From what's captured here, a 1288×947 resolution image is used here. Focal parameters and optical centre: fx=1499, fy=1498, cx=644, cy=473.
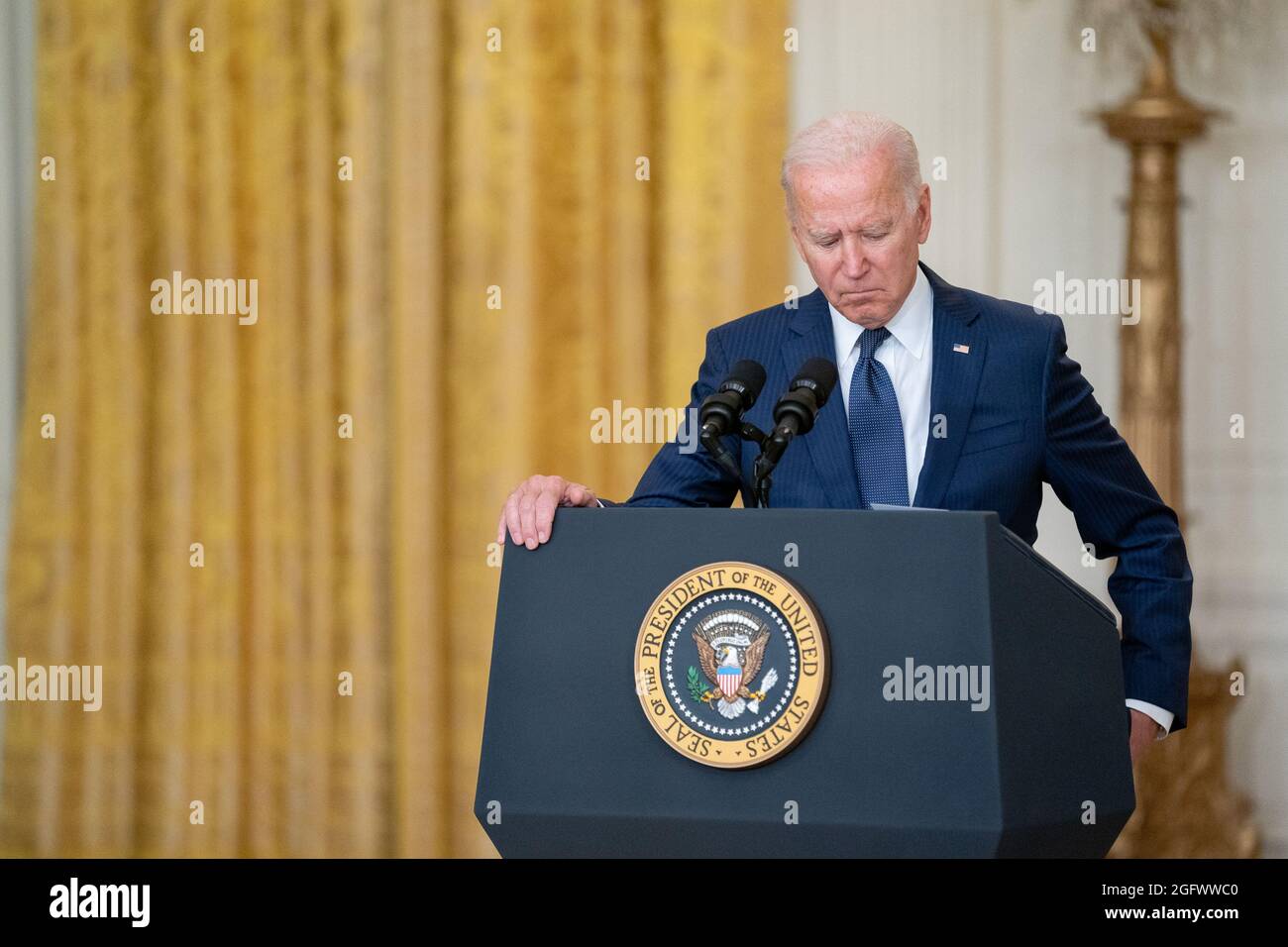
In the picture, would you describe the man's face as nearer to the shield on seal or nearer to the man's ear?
the man's ear

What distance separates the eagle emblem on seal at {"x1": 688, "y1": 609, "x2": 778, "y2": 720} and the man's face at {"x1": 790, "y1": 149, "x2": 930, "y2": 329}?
26.9 inches

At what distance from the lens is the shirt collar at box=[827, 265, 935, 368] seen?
6.95 ft

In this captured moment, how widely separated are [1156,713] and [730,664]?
89cm

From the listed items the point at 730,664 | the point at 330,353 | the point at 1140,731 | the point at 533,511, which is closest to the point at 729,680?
the point at 730,664

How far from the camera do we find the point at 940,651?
1442mm

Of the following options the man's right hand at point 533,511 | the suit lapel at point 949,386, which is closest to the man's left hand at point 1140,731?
the suit lapel at point 949,386

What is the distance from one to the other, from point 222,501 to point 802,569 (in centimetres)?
309

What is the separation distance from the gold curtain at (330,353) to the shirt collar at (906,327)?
1.94 metres

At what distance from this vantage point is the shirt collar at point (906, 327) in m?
2.12

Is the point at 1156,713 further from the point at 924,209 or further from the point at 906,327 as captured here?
the point at 924,209

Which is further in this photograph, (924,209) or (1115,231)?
(1115,231)

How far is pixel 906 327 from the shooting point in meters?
2.13

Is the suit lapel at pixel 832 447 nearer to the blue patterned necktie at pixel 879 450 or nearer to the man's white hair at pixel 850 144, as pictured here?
the blue patterned necktie at pixel 879 450

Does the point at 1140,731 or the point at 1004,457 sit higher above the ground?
the point at 1004,457
